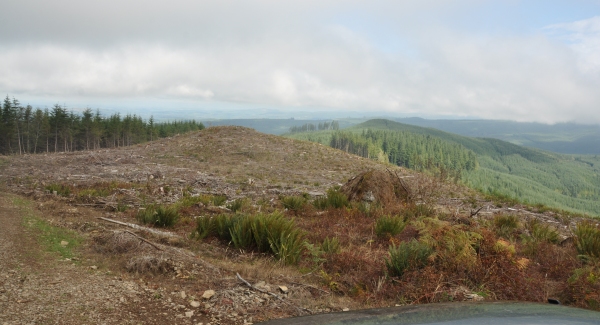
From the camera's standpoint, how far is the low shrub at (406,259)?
5391mm

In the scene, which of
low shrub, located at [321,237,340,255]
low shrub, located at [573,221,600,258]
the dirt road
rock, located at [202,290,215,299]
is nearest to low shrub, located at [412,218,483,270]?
low shrub, located at [321,237,340,255]

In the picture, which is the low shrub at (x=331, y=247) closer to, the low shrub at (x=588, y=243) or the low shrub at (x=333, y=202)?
the low shrub at (x=333, y=202)

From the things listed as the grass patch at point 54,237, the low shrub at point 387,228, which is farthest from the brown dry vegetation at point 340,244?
the grass patch at point 54,237

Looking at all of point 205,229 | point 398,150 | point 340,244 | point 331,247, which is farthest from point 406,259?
point 398,150

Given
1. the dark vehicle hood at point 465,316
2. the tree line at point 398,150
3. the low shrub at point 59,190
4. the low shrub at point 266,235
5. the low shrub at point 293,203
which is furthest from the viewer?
the tree line at point 398,150

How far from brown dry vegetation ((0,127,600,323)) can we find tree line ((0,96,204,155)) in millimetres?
31201

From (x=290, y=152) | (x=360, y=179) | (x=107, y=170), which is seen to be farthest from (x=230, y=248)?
(x=290, y=152)

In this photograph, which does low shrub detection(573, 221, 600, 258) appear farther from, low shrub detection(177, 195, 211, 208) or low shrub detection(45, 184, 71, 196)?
low shrub detection(45, 184, 71, 196)

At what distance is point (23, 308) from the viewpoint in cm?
364

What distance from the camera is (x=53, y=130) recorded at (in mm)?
45719

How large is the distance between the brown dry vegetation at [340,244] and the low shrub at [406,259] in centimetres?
7

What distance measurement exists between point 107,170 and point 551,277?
1925 cm

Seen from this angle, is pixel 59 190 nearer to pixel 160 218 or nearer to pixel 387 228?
pixel 160 218

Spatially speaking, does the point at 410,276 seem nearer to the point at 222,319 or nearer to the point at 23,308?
the point at 222,319
